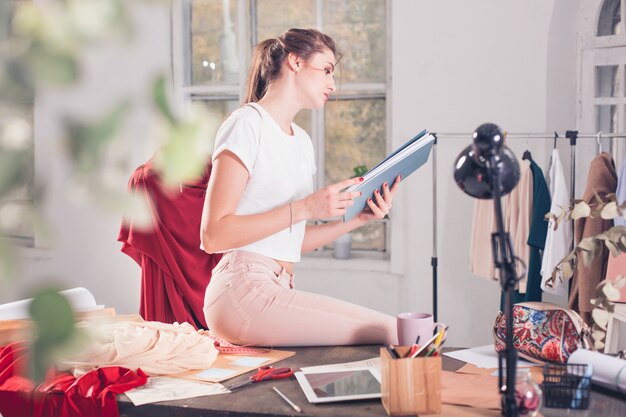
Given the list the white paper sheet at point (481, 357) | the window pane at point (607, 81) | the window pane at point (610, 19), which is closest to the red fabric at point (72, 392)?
the white paper sheet at point (481, 357)

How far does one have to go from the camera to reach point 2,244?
21 cm

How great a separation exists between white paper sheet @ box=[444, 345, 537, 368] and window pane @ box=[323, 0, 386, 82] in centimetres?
294

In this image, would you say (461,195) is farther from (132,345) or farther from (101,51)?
(101,51)

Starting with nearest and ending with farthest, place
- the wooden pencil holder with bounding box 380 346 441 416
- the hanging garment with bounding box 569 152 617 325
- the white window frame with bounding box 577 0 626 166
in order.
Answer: the wooden pencil holder with bounding box 380 346 441 416, the hanging garment with bounding box 569 152 617 325, the white window frame with bounding box 577 0 626 166

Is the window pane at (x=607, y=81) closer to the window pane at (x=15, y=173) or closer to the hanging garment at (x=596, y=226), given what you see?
the hanging garment at (x=596, y=226)

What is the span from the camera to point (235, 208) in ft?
7.55

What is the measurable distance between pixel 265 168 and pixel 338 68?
2.40 m

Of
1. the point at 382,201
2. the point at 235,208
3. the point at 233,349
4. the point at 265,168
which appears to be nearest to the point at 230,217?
the point at 235,208

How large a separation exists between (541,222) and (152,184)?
1847 millimetres

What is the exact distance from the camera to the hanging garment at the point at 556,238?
3703 millimetres

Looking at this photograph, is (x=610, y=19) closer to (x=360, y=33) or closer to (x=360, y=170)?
(x=360, y=33)

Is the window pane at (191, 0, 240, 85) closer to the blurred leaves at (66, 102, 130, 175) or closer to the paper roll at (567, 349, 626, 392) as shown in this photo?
the paper roll at (567, 349, 626, 392)

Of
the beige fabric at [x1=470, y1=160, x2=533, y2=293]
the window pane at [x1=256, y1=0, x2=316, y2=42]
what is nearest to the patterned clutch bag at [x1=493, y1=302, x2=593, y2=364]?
the beige fabric at [x1=470, y1=160, x2=533, y2=293]

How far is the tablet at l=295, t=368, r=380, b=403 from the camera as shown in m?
1.69
